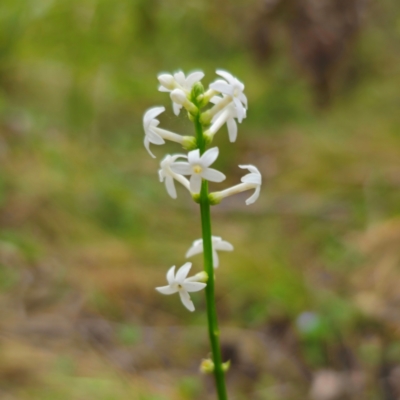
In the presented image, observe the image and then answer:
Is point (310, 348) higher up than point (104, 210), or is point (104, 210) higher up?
point (104, 210)

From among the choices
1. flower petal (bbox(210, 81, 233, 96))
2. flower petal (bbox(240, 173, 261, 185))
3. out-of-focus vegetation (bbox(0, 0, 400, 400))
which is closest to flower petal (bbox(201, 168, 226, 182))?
flower petal (bbox(240, 173, 261, 185))

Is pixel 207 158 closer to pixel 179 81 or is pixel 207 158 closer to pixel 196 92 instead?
pixel 196 92

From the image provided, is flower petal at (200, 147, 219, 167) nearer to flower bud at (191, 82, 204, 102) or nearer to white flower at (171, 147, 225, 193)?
white flower at (171, 147, 225, 193)

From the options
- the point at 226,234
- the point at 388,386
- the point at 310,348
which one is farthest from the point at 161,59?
the point at 388,386

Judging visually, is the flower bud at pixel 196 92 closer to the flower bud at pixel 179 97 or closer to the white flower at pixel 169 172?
the flower bud at pixel 179 97

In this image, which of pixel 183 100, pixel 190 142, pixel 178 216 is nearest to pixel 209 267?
pixel 190 142

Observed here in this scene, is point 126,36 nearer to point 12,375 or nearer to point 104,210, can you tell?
point 104,210

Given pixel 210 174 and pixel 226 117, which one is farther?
pixel 226 117
